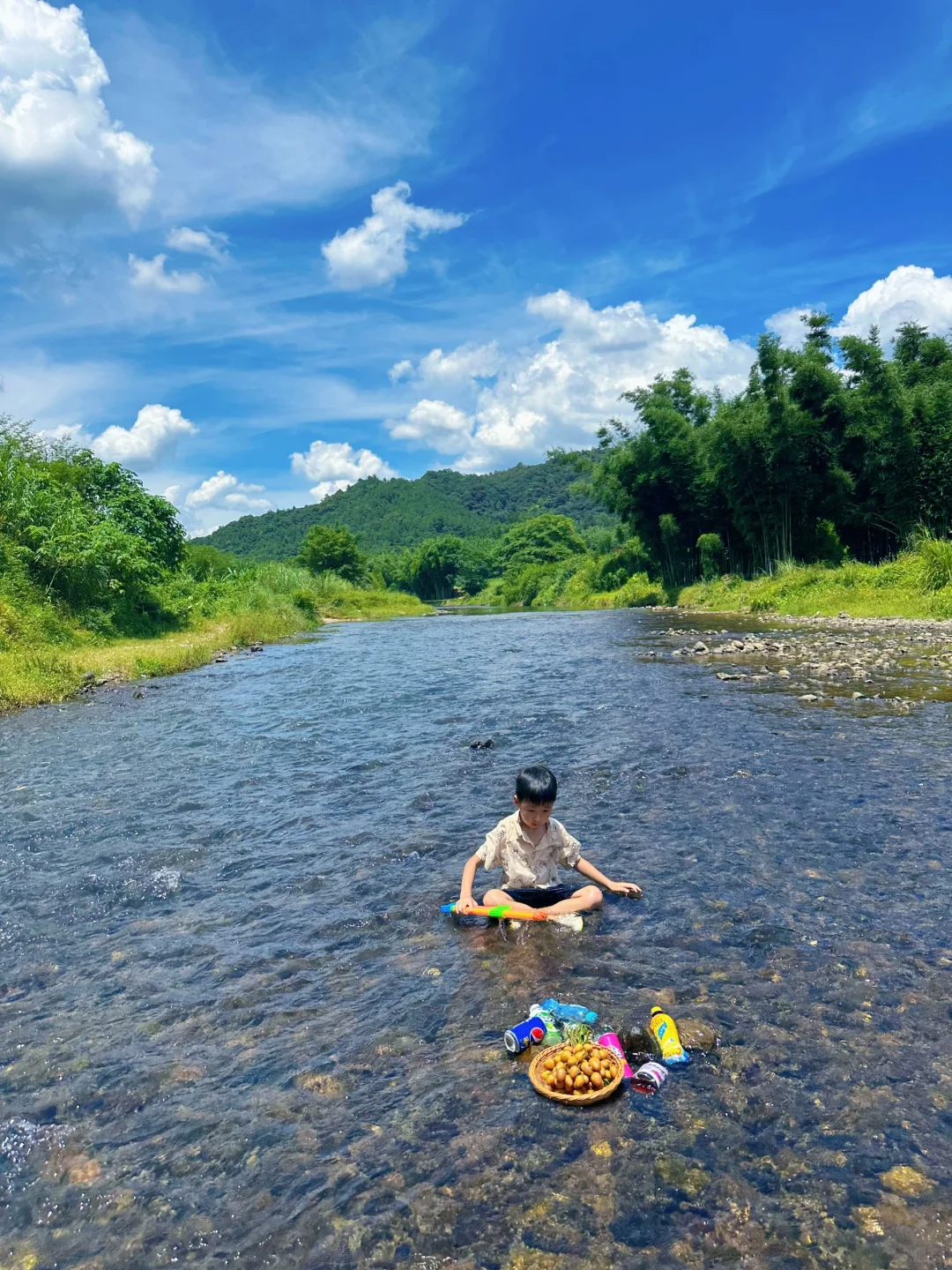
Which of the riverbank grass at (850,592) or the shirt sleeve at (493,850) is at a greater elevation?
the shirt sleeve at (493,850)

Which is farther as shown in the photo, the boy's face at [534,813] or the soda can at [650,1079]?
the boy's face at [534,813]

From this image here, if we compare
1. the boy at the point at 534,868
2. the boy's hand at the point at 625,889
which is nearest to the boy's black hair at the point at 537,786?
the boy at the point at 534,868

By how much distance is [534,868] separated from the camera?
6602 millimetres

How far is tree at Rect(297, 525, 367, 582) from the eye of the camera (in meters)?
98.4

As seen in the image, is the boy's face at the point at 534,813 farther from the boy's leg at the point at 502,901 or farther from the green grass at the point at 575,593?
the green grass at the point at 575,593

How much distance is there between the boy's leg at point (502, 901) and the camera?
6.31m

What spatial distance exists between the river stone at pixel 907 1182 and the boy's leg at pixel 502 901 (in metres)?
3.11

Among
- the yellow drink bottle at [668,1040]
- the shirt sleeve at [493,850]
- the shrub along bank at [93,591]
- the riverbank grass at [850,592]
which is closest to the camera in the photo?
the yellow drink bottle at [668,1040]

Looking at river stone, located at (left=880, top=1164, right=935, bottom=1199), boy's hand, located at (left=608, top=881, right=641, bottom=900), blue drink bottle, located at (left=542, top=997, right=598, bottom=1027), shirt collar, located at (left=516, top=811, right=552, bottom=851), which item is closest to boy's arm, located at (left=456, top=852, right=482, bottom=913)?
shirt collar, located at (left=516, top=811, right=552, bottom=851)

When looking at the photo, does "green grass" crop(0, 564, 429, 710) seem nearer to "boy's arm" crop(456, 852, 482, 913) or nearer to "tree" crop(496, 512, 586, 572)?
"boy's arm" crop(456, 852, 482, 913)

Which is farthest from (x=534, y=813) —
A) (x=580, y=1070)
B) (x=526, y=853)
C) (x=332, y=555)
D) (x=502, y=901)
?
(x=332, y=555)

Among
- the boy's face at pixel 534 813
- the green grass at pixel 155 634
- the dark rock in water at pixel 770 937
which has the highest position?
the green grass at pixel 155 634

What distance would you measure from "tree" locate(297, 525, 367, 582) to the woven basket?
94.6m

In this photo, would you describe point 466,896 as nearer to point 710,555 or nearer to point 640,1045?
point 640,1045
